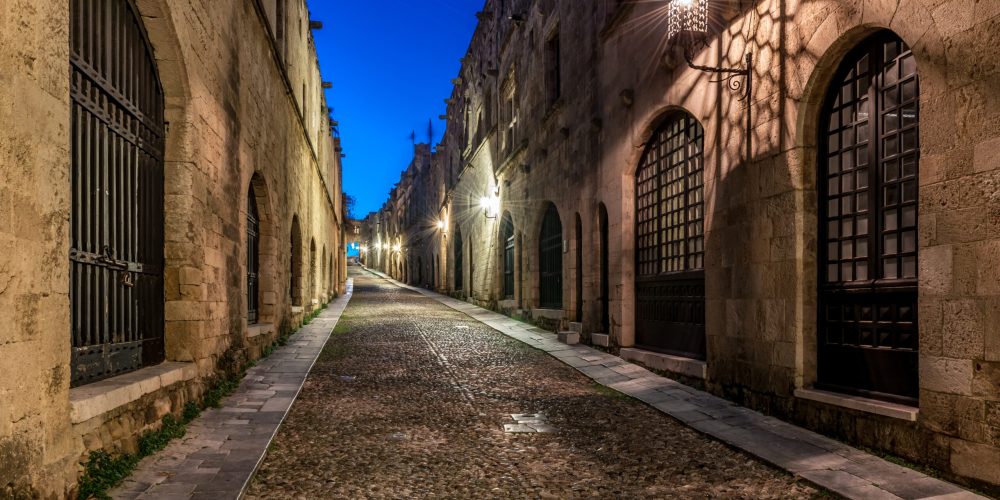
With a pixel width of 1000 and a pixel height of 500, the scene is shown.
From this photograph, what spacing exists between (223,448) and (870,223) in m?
5.28

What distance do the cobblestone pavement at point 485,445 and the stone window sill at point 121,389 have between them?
0.98m

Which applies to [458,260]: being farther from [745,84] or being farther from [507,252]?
[745,84]

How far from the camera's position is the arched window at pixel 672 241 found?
25.1 feet

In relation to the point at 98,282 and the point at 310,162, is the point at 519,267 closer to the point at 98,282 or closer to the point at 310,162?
the point at 310,162

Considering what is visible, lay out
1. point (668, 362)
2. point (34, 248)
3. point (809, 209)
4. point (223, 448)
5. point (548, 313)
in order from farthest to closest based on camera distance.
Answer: point (548, 313), point (668, 362), point (809, 209), point (223, 448), point (34, 248)

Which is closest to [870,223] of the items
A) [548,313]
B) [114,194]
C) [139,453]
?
[139,453]

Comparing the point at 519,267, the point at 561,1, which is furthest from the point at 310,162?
the point at 561,1

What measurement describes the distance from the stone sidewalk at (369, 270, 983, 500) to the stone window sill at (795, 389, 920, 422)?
0.97 ft

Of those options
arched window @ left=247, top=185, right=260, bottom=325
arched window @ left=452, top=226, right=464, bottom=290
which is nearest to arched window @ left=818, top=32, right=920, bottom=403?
arched window @ left=247, top=185, right=260, bottom=325

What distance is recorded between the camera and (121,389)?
3.99m

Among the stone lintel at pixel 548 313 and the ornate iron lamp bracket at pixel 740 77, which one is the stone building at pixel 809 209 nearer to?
the ornate iron lamp bracket at pixel 740 77

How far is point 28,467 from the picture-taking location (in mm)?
2879

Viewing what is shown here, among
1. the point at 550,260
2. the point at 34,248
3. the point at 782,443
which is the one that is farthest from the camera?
the point at 550,260

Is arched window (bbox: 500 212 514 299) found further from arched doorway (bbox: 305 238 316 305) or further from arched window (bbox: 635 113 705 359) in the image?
arched window (bbox: 635 113 705 359)
